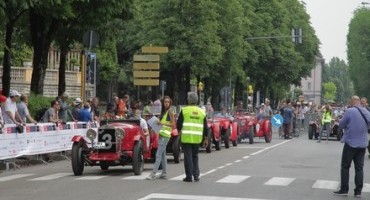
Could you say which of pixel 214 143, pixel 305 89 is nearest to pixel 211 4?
pixel 214 143

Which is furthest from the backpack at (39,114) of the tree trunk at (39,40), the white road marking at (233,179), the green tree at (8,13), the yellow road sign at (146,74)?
the white road marking at (233,179)

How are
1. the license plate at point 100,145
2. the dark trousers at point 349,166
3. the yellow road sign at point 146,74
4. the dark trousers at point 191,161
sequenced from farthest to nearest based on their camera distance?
the yellow road sign at point 146,74, the license plate at point 100,145, the dark trousers at point 191,161, the dark trousers at point 349,166

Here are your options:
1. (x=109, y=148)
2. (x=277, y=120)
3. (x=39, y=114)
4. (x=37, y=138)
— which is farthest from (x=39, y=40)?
(x=109, y=148)

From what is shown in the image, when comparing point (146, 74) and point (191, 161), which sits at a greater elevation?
point (146, 74)

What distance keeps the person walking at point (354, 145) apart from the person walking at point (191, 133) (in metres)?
3.02

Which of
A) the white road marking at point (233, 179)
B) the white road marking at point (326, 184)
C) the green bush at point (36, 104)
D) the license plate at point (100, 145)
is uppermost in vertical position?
the green bush at point (36, 104)

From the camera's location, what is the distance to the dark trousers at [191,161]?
15.8m

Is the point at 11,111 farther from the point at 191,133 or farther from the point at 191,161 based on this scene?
the point at 191,161

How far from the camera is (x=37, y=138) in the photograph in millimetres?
21609

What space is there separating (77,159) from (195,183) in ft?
10.3

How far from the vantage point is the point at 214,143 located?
2820 cm

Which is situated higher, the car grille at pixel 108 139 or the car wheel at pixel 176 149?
the car grille at pixel 108 139

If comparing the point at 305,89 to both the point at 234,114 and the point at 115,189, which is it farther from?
the point at 115,189

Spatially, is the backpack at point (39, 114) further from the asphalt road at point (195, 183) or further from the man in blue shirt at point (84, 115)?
the asphalt road at point (195, 183)
